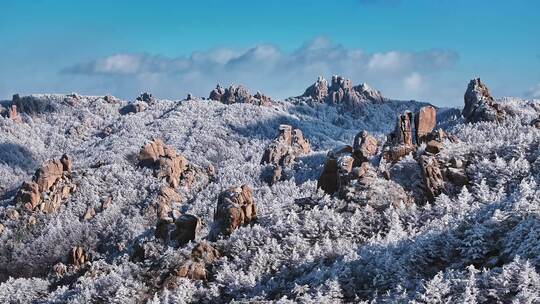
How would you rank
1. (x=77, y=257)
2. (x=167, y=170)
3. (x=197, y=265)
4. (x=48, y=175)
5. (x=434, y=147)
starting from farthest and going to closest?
(x=167, y=170), (x=48, y=175), (x=77, y=257), (x=434, y=147), (x=197, y=265)

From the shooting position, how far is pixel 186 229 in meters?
50.6

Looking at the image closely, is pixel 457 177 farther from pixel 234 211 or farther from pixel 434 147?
pixel 234 211

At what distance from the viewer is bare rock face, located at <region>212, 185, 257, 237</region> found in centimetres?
4931

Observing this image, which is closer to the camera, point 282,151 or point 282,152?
point 282,152

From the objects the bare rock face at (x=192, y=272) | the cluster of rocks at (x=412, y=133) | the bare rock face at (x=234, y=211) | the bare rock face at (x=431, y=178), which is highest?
the cluster of rocks at (x=412, y=133)

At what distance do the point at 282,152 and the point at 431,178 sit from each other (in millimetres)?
120377

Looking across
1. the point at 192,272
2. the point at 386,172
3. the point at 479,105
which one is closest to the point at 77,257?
the point at 192,272

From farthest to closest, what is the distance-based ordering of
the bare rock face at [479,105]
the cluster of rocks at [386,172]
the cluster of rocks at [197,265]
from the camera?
1. the bare rock face at [479,105]
2. the cluster of rocks at [386,172]
3. the cluster of rocks at [197,265]

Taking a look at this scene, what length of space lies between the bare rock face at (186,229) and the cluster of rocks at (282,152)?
95169 mm

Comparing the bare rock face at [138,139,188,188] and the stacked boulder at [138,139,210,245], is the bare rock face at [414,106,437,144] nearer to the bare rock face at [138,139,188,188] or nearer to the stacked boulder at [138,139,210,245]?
the stacked boulder at [138,139,210,245]

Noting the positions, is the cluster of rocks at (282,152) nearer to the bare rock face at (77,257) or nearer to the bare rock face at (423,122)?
the bare rock face at (77,257)

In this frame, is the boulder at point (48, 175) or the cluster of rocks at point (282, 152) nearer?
the boulder at point (48, 175)

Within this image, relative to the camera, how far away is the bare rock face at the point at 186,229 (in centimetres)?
5006

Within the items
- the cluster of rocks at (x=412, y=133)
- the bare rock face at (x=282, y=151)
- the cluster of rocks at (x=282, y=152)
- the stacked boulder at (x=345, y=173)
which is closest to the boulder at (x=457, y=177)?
the stacked boulder at (x=345, y=173)
